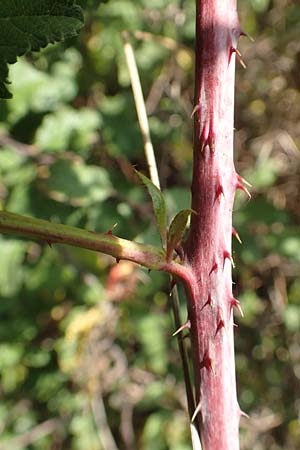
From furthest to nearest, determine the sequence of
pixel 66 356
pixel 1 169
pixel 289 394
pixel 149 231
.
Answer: pixel 289 394
pixel 66 356
pixel 1 169
pixel 149 231

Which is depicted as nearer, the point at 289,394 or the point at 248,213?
the point at 248,213

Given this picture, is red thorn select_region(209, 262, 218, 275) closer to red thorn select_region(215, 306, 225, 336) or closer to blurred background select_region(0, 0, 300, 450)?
red thorn select_region(215, 306, 225, 336)

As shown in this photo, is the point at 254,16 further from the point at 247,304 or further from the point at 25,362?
the point at 25,362

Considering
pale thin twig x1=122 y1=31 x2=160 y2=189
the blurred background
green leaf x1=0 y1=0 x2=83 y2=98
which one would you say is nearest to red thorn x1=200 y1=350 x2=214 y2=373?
pale thin twig x1=122 y1=31 x2=160 y2=189

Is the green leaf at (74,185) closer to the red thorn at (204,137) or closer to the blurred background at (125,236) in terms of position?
the blurred background at (125,236)

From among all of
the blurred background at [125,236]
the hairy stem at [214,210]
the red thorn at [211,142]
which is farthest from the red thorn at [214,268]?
the blurred background at [125,236]

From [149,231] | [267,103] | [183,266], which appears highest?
[267,103]

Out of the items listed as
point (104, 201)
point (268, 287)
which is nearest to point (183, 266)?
point (104, 201)
